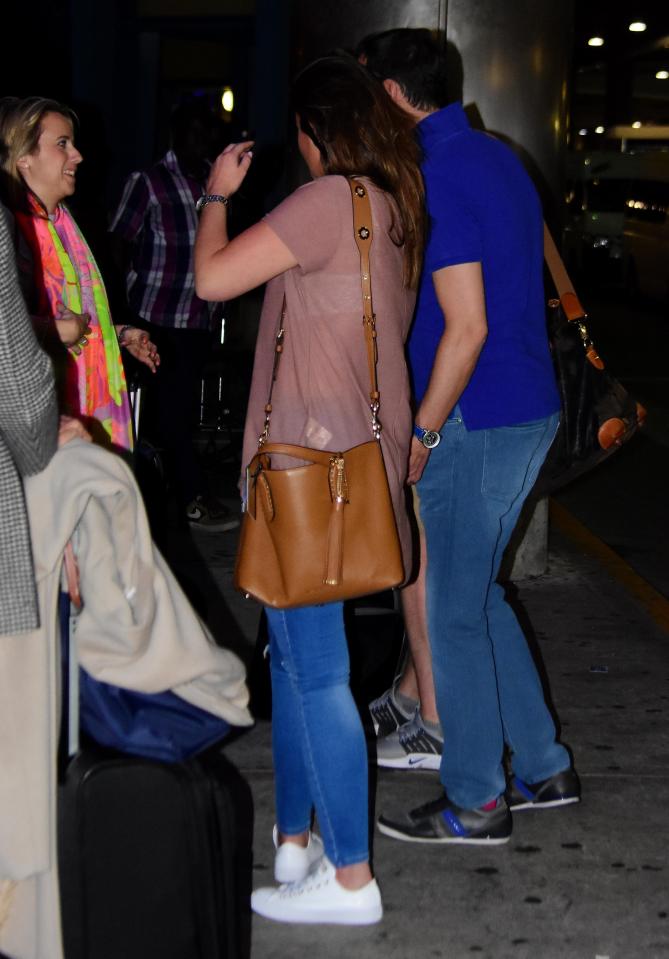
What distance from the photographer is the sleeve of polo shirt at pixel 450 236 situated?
3.14 metres

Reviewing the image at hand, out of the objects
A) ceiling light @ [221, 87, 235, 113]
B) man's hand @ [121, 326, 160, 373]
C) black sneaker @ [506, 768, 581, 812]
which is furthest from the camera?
ceiling light @ [221, 87, 235, 113]

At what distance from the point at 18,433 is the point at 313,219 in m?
0.86

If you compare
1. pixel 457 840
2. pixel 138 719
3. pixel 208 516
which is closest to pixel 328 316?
pixel 138 719

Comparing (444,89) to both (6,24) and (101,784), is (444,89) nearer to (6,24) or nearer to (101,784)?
(101,784)

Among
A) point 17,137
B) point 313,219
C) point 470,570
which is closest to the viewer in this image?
point 313,219

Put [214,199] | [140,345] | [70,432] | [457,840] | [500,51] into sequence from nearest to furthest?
1. [70,432]
2. [214,199]
3. [457,840]
4. [140,345]
5. [500,51]

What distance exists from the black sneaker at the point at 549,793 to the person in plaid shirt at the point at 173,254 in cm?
353

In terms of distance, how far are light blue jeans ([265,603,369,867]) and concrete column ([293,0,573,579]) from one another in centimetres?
246

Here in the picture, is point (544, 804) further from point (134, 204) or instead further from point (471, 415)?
point (134, 204)

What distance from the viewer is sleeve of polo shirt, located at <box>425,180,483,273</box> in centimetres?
314

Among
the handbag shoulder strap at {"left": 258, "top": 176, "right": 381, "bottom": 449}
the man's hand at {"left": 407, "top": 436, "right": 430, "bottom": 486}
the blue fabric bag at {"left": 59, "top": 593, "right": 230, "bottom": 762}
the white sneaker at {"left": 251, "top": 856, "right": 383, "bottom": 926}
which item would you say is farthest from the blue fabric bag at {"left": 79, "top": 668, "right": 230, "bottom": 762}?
the man's hand at {"left": 407, "top": 436, "right": 430, "bottom": 486}

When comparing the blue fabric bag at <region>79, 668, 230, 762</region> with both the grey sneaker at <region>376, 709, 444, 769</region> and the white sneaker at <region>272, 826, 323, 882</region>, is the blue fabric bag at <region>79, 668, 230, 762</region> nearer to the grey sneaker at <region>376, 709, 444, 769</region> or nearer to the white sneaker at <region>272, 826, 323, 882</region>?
the white sneaker at <region>272, 826, 323, 882</region>

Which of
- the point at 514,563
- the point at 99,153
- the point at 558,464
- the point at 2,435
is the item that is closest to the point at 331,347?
the point at 2,435

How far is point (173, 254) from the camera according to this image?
22.4 ft
